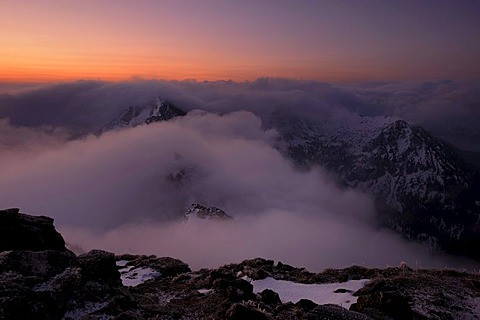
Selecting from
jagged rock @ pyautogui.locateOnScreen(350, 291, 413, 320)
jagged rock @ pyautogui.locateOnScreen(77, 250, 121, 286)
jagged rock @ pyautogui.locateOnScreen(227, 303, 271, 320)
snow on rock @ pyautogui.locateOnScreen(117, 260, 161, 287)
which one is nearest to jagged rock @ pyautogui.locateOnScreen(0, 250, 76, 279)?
jagged rock @ pyautogui.locateOnScreen(77, 250, 121, 286)

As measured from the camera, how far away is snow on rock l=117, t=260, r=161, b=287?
1270 inches

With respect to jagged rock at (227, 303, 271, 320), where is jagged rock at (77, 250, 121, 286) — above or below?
below

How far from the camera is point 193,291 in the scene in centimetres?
2567

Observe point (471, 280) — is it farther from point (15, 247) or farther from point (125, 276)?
point (15, 247)

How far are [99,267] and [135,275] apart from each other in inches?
556

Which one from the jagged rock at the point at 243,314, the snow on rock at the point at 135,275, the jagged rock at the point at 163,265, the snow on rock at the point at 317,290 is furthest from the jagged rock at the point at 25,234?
the jagged rock at the point at 243,314

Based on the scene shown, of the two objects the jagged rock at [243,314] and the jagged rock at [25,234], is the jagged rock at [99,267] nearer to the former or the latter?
the jagged rock at [25,234]

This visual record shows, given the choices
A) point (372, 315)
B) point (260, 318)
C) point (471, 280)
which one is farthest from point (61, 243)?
point (471, 280)

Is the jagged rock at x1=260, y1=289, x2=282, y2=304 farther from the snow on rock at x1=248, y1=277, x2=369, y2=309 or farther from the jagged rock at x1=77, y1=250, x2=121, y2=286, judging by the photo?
the jagged rock at x1=77, y1=250, x2=121, y2=286

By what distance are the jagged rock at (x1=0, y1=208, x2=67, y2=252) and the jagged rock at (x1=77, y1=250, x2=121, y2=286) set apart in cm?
630

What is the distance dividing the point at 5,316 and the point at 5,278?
2.98 meters

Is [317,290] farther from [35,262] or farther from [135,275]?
[135,275]

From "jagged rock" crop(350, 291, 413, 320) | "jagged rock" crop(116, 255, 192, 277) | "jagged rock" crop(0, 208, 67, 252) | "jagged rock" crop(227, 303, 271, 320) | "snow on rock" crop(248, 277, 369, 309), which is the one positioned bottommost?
"jagged rock" crop(116, 255, 192, 277)

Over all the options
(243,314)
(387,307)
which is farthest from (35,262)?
(387,307)
